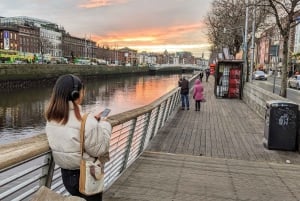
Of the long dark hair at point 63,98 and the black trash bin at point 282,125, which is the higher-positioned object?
the long dark hair at point 63,98

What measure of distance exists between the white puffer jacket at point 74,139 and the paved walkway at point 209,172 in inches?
70.9

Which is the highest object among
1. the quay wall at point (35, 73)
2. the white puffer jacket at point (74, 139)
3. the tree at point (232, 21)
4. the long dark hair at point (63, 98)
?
the tree at point (232, 21)

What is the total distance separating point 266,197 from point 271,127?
13.1ft

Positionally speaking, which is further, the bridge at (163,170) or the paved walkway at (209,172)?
the paved walkway at (209,172)

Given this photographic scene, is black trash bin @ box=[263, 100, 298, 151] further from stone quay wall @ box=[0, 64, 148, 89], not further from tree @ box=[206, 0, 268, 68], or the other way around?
stone quay wall @ box=[0, 64, 148, 89]

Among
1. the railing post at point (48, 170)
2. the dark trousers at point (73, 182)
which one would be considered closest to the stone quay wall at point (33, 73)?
the railing post at point (48, 170)

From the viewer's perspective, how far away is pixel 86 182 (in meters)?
2.88

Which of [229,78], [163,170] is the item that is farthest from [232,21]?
[163,170]

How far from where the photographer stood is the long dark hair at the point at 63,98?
2.81 m

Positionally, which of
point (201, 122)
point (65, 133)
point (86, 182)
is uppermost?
point (65, 133)

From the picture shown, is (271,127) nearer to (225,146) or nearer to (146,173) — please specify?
(225,146)

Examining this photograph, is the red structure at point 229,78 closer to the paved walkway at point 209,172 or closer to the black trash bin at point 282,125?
the paved walkway at point 209,172

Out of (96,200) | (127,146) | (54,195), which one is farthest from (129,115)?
(54,195)

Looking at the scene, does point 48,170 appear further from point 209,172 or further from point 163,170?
point 209,172
